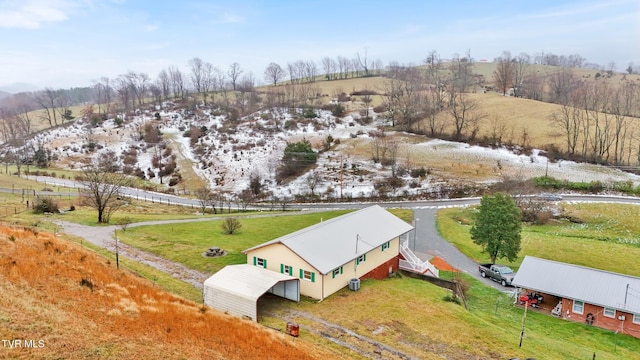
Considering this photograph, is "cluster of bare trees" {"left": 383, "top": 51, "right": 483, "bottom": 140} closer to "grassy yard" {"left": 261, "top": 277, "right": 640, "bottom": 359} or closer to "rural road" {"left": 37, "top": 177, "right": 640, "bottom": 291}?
"rural road" {"left": 37, "top": 177, "right": 640, "bottom": 291}

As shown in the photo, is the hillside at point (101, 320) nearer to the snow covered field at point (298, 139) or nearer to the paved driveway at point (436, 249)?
the paved driveway at point (436, 249)

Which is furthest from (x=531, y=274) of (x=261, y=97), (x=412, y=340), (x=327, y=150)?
(x=261, y=97)

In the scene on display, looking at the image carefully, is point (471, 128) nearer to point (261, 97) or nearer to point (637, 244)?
point (637, 244)

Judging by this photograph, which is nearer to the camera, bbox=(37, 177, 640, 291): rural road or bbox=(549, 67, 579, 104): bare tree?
bbox=(37, 177, 640, 291): rural road

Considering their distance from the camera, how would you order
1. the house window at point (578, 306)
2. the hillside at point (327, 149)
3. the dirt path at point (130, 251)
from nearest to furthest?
the house window at point (578, 306), the dirt path at point (130, 251), the hillside at point (327, 149)

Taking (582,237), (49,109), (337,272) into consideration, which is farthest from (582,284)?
(49,109)

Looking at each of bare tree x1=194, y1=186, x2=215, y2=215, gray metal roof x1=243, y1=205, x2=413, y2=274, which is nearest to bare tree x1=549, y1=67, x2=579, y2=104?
bare tree x1=194, y1=186, x2=215, y2=215

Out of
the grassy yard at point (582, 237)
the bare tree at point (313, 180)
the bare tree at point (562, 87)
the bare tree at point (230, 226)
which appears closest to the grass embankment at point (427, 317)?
the grassy yard at point (582, 237)
